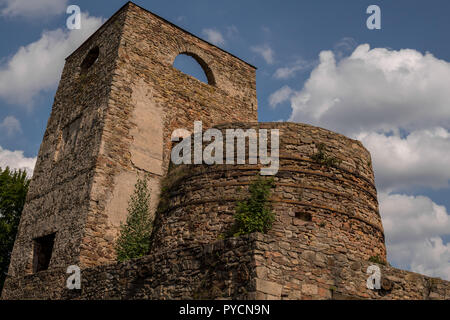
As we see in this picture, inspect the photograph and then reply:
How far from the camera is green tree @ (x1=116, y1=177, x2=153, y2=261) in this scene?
10602 mm

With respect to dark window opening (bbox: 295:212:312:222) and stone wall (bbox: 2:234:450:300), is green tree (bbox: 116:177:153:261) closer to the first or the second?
stone wall (bbox: 2:234:450:300)

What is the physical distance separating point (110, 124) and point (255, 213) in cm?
506

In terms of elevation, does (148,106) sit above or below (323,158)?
above

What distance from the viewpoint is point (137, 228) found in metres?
11.0

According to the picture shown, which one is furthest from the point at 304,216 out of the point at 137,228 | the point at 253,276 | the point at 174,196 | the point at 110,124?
the point at 110,124

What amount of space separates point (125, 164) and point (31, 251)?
3.84 metres

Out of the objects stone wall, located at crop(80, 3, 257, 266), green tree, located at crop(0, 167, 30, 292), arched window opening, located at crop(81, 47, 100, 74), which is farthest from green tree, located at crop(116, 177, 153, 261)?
green tree, located at crop(0, 167, 30, 292)

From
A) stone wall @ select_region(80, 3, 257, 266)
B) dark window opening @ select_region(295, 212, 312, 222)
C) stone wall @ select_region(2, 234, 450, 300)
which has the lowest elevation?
stone wall @ select_region(2, 234, 450, 300)

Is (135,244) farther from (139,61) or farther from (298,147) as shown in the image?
(139,61)

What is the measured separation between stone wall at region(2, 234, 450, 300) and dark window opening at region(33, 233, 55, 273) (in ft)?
13.0

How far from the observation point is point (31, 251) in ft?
40.3

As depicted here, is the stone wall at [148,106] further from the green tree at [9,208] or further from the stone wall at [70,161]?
the green tree at [9,208]

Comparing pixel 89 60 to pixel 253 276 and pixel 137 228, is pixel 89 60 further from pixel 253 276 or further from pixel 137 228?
pixel 253 276
